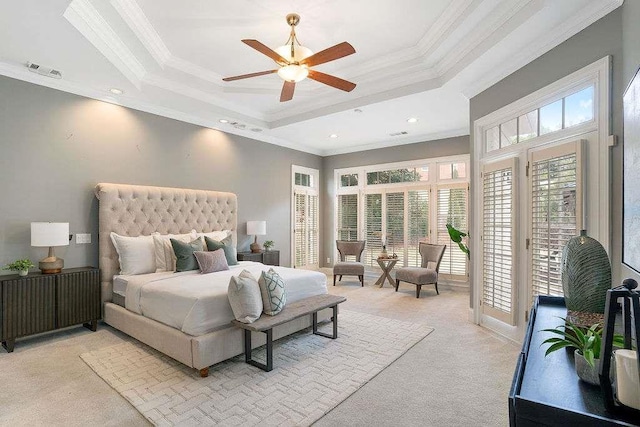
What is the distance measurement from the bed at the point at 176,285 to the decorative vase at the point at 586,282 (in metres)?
2.60

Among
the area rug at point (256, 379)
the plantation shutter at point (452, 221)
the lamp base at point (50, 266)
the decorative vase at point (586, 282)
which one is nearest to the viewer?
the decorative vase at point (586, 282)

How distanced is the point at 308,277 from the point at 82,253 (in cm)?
288

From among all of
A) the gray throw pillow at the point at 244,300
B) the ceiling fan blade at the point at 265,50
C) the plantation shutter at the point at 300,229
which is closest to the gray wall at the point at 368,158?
the plantation shutter at the point at 300,229

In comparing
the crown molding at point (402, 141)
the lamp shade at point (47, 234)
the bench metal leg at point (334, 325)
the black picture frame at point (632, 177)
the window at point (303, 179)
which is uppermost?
the crown molding at point (402, 141)

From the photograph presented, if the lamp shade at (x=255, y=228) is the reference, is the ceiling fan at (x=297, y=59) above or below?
above

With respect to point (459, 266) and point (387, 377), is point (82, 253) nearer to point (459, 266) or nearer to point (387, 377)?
point (387, 377)

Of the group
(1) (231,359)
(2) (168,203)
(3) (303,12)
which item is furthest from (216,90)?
(1) (231,359)

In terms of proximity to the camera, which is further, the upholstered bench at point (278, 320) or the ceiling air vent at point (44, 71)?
the ceiling air vent at point (44, 71)

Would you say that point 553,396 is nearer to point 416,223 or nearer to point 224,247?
point 224,247

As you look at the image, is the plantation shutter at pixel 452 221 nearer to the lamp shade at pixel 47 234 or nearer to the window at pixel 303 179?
the window at pixel 303 179

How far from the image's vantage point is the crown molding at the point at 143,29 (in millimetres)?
3020

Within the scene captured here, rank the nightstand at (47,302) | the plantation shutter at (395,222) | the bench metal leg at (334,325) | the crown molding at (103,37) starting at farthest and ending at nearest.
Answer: the plantation shutter at (395,222), the bench metal leg at (334,325), the nightstand at (47,302), the crown molding at (103,37)

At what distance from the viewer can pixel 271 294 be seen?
317cm

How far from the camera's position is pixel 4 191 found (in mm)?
3572
